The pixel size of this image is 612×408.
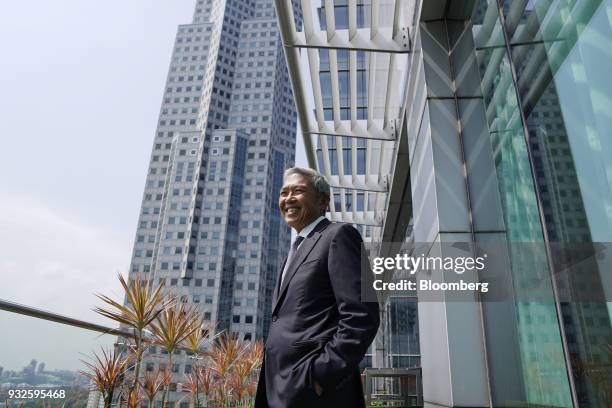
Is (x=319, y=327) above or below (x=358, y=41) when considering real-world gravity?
below

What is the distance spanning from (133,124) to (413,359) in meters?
33.0

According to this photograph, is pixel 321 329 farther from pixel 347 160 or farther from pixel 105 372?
pixel 347 160

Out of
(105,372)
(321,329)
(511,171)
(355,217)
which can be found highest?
(355,217)

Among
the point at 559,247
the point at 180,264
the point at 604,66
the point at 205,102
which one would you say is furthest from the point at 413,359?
the point at 205,102

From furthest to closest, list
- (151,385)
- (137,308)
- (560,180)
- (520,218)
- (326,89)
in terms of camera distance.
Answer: (326,89) → (151,385) → (137,308) → (520,218) → (560,180)

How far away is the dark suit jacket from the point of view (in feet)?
3.99

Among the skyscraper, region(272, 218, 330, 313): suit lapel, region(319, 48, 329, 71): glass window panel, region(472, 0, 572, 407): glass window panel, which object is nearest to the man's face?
region(272, 218, 330, 313): suit lapel

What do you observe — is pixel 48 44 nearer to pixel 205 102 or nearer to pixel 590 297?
pixel 590 297

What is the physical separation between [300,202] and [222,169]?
68826 mm

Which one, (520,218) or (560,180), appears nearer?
(560,180)

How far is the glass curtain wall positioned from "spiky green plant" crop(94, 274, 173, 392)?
3099 mm

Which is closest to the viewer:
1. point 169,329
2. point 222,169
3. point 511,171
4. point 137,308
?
point 511,171

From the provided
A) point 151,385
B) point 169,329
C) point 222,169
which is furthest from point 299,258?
point 222,169

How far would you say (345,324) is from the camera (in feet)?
4.11
